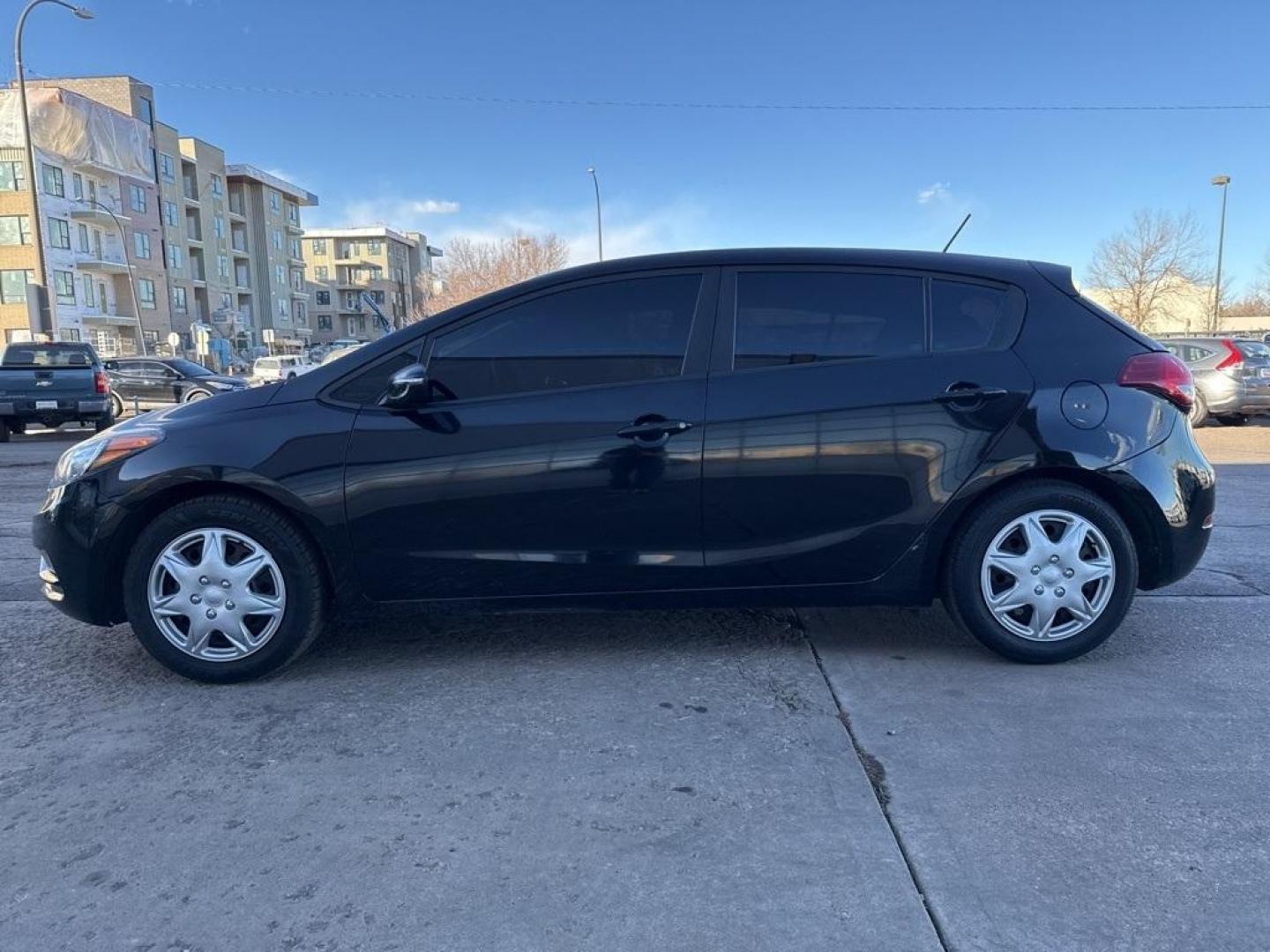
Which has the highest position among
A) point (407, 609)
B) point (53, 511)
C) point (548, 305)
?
point (548, 305)

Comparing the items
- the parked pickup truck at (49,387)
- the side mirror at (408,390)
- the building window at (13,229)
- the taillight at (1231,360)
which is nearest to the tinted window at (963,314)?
the side mirror at (408,390)

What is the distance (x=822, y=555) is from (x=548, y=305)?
4.91ft

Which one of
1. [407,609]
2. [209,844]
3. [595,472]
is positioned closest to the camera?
[209,844]

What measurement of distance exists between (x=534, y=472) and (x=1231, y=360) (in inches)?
603

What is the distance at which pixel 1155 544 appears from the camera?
3697 millimetres

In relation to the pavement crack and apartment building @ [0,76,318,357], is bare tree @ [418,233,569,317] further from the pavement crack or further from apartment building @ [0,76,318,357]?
the pavement crack

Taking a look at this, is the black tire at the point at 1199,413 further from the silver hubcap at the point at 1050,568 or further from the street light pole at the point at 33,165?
the street light pole at the point at 33,165

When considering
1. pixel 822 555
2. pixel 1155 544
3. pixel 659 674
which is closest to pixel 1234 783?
pixel 1155 544

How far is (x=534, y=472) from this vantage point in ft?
11.5

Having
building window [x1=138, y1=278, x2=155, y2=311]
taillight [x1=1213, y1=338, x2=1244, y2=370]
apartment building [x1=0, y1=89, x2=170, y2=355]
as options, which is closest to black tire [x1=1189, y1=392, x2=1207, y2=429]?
taillight [x1=1213, y1=338, x2=1244, y2=370]

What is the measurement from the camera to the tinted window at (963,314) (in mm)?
3672

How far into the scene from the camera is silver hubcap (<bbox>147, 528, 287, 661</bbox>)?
348 cm

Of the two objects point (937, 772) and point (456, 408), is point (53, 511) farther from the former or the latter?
point (937, 772)

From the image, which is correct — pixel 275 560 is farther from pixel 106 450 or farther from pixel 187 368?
pixel 187 368
